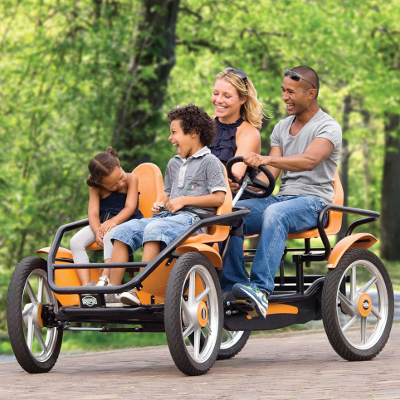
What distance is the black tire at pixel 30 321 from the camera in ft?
16.9

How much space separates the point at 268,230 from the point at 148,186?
3.69 feet

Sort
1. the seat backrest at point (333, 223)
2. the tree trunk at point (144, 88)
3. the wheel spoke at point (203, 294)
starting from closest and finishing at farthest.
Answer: the wheel spoke at point (203, 294) < the seat backrest at point (333, 223) < the tree trunk at point (144, 88)

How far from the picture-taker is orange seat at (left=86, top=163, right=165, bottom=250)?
19.9ft

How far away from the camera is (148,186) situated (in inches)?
241

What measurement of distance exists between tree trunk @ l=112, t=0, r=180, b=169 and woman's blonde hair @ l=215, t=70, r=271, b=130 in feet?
20.5

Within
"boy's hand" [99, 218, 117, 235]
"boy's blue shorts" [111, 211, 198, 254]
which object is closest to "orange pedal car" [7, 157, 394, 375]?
"boy's blue shorts" [111, 211, 198, 254]

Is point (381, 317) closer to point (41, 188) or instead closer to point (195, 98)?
point (41, 188)

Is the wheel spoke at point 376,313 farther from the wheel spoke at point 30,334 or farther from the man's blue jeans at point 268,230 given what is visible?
the wheel spoke at point 30,334

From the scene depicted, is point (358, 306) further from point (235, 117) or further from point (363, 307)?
point (235, 117)

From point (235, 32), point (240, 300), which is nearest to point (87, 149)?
point (240, 300)

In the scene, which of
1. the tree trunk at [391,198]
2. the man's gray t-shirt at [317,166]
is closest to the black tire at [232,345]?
the man's gray t-shirt at [317,166]

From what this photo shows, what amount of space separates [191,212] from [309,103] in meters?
1.41

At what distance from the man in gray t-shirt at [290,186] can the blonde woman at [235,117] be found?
24 cm

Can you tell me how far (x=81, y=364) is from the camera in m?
6.10
